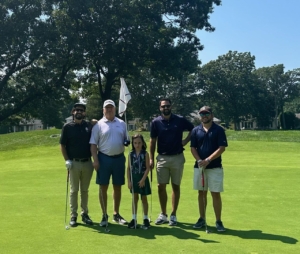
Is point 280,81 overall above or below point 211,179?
above

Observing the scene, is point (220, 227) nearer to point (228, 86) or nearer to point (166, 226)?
point (166, 226)

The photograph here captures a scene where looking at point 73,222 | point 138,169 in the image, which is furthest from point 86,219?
point 138,169

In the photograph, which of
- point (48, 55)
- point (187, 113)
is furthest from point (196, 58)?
point (187, 113)

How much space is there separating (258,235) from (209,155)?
1453 millimetres

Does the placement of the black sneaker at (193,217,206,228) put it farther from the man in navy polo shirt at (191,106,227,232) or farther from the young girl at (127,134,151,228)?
the young girl at (127,134,151,228)

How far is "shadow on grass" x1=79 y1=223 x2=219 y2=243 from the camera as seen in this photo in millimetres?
6504

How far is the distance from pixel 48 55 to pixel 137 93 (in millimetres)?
33219

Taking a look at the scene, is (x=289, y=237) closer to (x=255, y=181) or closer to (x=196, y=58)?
(x=255, y=181)

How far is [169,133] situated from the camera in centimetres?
749

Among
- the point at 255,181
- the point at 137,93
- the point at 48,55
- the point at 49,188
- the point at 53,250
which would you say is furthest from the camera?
the point at 137,93

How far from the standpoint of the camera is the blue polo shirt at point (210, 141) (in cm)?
705

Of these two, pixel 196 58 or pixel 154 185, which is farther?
pixel 196 58

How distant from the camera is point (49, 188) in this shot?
37.8 feet

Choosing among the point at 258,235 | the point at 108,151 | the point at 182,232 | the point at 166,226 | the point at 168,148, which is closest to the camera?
the point at 258,235
